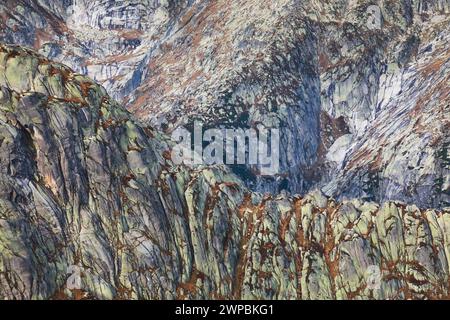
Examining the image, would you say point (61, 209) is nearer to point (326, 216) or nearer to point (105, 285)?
point (105, 285)

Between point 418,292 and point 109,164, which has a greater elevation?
point 109,164

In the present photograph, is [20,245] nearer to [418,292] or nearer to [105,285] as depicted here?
[105,285]

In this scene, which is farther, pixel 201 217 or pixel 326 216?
pixel 326 216

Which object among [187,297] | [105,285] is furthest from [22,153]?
[187,297]

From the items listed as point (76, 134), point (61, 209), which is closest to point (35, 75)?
point (76, 134)
